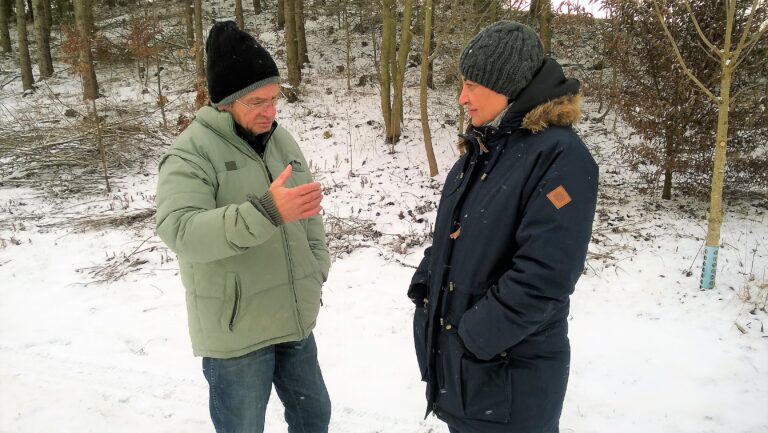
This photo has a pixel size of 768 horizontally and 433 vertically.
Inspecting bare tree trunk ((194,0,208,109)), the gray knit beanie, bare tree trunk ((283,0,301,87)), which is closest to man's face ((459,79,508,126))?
the gray knit beanie

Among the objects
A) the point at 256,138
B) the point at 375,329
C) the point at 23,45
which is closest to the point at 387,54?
the point at 375,329

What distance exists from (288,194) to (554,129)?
1000 millimetres

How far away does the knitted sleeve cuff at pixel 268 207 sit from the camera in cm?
→ 167

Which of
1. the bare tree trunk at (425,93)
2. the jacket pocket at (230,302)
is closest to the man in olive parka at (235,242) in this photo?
the jacket pocket at (230,302)

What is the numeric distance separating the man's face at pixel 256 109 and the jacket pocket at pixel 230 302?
2.24 feet

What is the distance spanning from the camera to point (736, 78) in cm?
741

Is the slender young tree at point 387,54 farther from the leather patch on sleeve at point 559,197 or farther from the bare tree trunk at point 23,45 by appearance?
the bare tree trunk at point 23,45

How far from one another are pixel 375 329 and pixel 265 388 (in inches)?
91.2

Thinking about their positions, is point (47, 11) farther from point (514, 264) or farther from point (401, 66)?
point (514, 264)

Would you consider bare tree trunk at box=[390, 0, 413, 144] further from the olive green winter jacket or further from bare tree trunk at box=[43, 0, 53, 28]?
bare tree trunk at box=[43, 0, 53, 28]

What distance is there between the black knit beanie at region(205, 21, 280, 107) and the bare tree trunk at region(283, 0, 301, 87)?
12845 millimetres

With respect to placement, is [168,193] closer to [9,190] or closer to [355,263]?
[355,263]

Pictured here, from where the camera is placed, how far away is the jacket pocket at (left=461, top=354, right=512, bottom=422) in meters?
1.71

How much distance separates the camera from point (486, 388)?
174 centimetres
